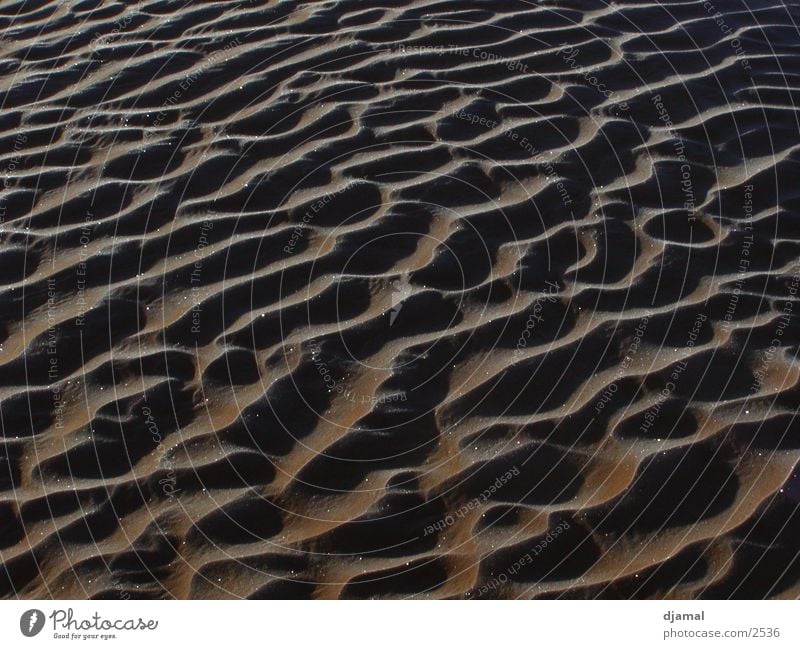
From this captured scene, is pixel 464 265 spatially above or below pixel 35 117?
below

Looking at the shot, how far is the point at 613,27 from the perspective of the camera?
222 inches

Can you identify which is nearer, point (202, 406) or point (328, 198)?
point (202, 406)

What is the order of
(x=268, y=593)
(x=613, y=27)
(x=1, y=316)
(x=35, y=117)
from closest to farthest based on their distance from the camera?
(x=268, y=593) → (x=1, y=316) → (x=35, y=117) → (x=613, y=27)

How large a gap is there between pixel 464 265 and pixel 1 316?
2.00m

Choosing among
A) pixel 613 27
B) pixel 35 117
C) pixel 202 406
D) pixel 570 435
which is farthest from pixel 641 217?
pixel 35 117

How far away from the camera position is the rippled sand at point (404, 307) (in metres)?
3.46

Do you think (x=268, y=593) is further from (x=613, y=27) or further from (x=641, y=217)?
(x=613, y=27)
